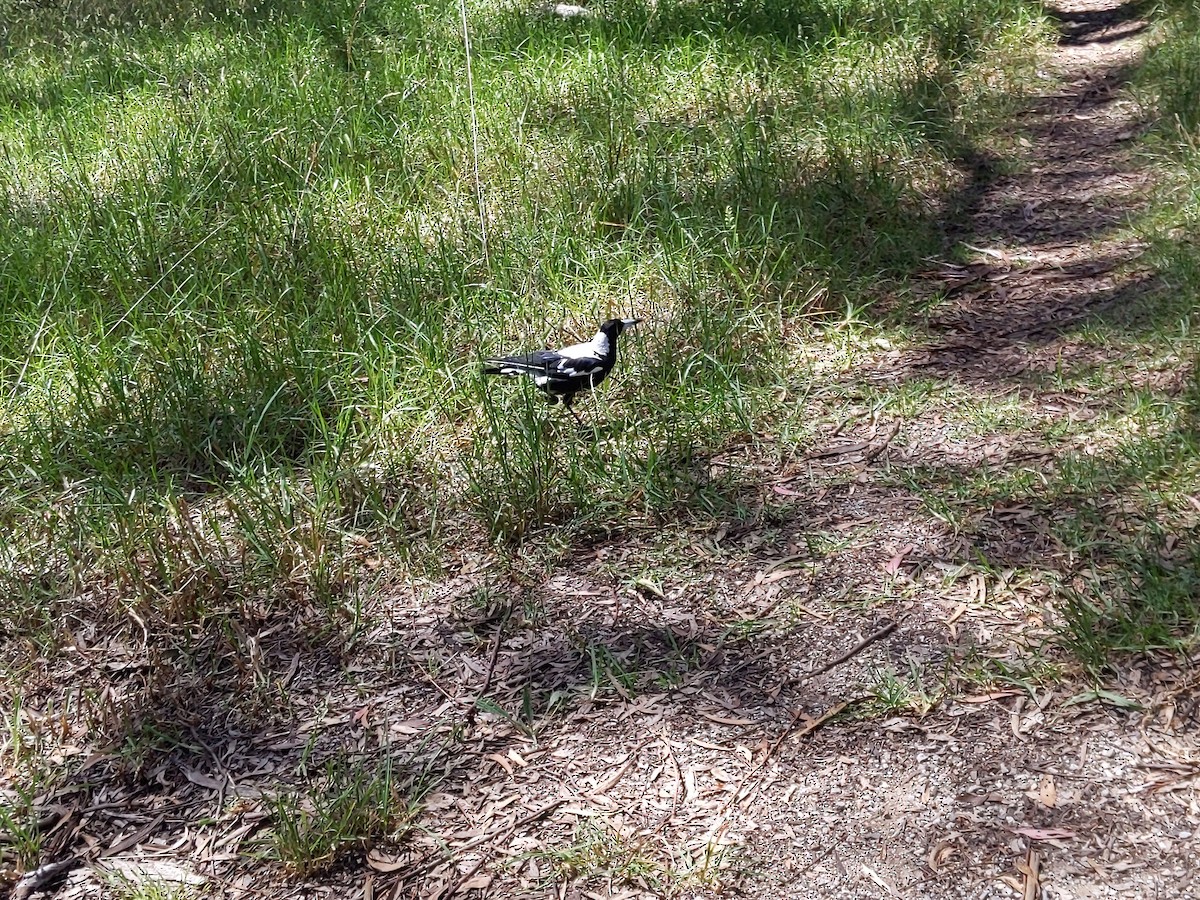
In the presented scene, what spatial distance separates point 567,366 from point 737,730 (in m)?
1.45

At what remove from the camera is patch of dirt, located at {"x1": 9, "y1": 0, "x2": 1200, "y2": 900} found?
7.36 feet

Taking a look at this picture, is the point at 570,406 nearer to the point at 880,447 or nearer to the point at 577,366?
the point at 577,366

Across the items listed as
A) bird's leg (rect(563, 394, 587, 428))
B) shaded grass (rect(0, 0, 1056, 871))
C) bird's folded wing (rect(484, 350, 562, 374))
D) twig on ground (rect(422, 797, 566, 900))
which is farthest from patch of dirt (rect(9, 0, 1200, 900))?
bird's folded wing (rect(484, 350, 562, 374))

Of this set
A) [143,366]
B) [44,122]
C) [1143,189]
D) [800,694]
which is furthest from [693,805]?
[44,122]

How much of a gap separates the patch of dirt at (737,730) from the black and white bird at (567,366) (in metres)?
0.54

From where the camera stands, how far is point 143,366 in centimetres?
388

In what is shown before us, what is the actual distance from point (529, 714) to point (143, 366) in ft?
7.02

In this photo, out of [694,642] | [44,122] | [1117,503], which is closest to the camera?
[694,642]

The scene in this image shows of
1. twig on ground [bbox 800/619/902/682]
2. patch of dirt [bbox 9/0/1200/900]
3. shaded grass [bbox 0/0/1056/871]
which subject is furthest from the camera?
shaded grass [bbox 0/0/1056/871]

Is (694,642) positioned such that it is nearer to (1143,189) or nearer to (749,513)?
(749,513)

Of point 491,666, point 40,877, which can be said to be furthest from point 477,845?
point 40,877

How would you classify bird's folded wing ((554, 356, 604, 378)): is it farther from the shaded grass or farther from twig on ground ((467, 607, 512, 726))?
twig on ground ((467, 607, 512, 726))

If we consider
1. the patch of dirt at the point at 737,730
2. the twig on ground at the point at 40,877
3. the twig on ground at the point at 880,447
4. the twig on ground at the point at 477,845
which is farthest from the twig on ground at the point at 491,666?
the twig on ground at the point at 880,447

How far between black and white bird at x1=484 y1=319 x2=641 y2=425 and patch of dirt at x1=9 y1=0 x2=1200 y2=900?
1.77 feet
